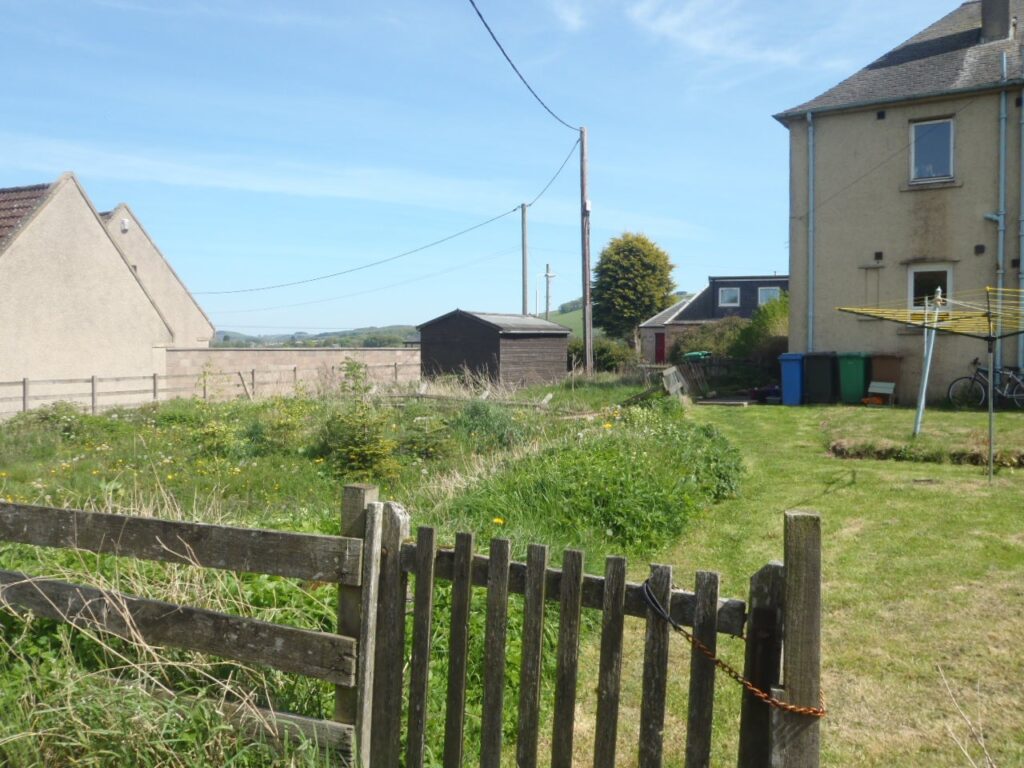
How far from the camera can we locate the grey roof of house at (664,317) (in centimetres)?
5175

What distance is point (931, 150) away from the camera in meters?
19.6

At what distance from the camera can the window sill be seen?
19188 mm

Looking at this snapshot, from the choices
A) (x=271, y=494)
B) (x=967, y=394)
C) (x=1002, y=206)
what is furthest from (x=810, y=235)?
(x=271, y=494)

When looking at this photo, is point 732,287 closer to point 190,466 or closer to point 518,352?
point 518,352

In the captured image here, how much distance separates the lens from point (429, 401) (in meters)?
18.4

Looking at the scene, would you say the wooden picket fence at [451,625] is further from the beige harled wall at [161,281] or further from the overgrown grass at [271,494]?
the beige harled wall at [161,281]

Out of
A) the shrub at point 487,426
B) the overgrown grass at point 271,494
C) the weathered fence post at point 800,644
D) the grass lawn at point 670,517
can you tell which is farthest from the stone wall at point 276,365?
the weathered fence post at point 800,644

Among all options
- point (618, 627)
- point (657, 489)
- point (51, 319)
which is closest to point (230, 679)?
point (618, 627)

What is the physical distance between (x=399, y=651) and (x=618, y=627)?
0.91 meters

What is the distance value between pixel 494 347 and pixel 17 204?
48.2 feet

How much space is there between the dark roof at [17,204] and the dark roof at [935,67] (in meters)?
20.5

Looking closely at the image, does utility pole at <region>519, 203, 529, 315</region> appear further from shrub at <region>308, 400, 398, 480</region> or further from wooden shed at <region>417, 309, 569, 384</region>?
shrub at <region>308, 400, 398, 480</region>

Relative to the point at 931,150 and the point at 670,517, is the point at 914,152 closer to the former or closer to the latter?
the point at 931,150

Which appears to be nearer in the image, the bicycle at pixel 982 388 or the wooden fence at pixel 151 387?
the bicycle at pixel 982 388
